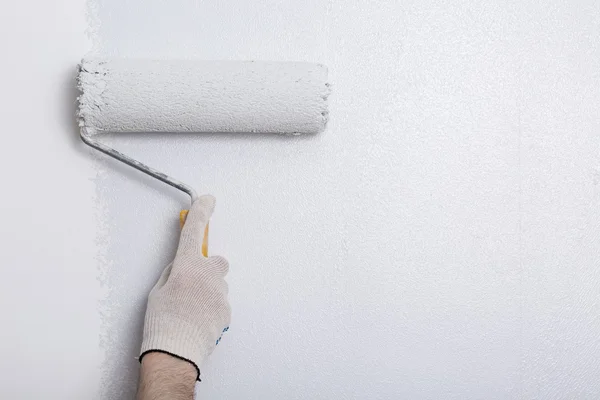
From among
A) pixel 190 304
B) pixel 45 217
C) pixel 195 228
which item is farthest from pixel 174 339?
pixel 45 217

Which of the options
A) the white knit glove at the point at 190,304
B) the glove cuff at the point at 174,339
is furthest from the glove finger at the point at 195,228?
the glove cuff at the point at 174,339

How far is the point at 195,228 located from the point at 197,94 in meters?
0.23

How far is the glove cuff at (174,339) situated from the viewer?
3.75 feet

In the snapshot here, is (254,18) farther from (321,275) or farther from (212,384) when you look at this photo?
(212,384)

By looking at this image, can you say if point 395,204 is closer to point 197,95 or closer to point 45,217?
point 197,95

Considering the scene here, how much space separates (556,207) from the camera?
1.30 metres

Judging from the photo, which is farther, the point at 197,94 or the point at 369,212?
the point at 369,212

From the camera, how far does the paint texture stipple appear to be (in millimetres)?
1147

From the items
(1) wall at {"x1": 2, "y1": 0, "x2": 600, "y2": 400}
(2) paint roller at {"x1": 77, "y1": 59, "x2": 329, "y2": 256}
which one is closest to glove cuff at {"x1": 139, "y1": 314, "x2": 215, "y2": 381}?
(1) wall at {"x1": 2, "y1": 0, "x2": 600, "y2": 400}

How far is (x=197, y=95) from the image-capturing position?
1154 mm

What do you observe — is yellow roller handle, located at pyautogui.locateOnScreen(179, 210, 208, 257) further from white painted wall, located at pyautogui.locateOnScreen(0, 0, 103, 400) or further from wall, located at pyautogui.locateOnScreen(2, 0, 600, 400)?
white painted wall, located at pyautogui.locateOnScreen(0, 0, 103, 400)

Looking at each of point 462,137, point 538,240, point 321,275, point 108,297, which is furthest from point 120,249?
point 538,240

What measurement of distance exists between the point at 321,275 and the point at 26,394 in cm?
58

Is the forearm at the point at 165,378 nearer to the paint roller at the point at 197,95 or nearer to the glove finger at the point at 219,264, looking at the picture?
the glove finger at the point at 219,264
